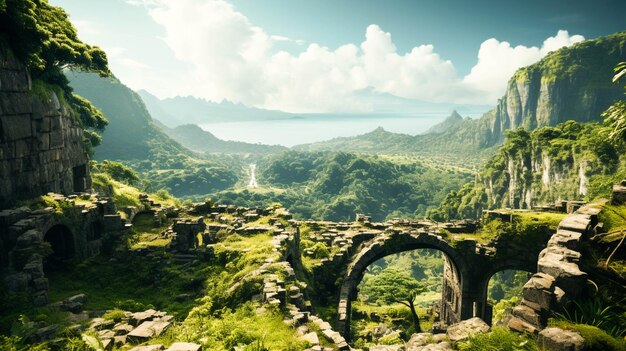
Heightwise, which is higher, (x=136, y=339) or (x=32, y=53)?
(x=32, y=53)

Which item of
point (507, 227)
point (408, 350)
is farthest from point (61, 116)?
point (507, 227)

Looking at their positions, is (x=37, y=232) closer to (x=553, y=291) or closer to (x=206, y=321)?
(x=206, y=321)

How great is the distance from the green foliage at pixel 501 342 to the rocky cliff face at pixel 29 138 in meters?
26.0

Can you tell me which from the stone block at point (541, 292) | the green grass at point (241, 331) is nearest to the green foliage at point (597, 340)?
the stone block at point (541, 292)

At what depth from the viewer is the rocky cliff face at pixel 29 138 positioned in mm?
22141

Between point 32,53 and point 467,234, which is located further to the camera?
point 467,234

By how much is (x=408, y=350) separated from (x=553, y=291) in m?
4.87

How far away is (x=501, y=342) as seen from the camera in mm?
9492

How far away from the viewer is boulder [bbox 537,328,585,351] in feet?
26.9

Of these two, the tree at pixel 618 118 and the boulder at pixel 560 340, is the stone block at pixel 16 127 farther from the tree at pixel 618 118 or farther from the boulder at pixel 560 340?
the tree at pixel 618 118

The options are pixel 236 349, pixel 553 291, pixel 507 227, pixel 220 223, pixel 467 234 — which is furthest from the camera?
pixel 467 234

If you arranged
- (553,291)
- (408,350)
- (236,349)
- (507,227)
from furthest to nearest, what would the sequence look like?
(507,227), (408,350), (553,291), (236,349)

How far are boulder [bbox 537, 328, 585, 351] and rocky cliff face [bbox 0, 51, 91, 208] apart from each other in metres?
27.5

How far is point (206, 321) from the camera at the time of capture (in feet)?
44.0
